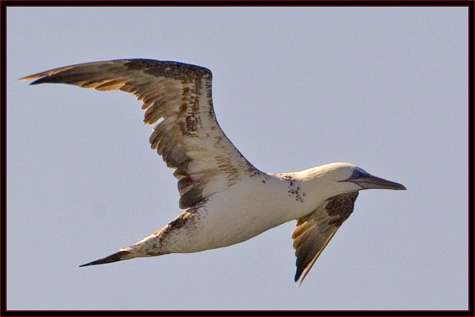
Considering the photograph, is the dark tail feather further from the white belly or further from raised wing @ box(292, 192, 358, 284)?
raised wing @ box(292, 192, 358, 284)

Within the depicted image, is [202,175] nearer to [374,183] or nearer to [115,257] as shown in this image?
[115,257]

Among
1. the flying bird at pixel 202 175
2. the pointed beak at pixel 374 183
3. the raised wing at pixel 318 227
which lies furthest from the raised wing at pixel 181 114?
the raised wing at pixel 318 227

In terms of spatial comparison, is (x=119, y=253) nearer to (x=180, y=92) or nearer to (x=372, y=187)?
(x=180, y=92)

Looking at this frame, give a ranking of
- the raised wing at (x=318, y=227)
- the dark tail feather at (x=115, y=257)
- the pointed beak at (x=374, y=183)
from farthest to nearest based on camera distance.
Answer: the raised wing at (x=318, y=227) → the pointed beak at (x=374, y=183) → the dark tail feather at (x=115, y=257)

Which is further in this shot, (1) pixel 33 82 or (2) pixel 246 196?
(2) pixel 246 196

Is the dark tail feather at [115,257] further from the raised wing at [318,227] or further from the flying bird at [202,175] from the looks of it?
the raised wing at [318,227]

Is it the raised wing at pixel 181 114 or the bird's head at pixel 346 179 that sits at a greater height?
the raised wing at pixel 181 114

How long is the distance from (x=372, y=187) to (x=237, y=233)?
2177 millimetres

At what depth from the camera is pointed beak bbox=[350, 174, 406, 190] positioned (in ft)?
56.7

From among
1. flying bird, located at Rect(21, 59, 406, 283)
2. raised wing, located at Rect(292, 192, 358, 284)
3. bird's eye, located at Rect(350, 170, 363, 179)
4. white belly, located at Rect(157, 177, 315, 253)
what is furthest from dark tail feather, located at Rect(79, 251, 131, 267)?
bird's eye, located at Rect(350, 170, 363, 179)

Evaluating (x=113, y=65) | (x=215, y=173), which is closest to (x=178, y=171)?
(x=215, y=173)

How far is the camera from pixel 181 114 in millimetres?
16328

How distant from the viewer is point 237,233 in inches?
651

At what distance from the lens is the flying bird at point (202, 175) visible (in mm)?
15945
